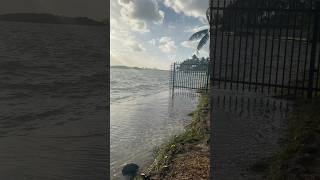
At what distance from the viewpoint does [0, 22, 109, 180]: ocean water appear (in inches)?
316

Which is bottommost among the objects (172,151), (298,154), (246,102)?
(172,151)

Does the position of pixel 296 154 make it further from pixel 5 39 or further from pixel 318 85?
pixel 5 39

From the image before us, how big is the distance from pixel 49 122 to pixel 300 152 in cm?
911

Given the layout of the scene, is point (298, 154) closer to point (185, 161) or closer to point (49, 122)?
point (185, 161)

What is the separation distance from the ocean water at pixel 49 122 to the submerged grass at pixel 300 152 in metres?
3.40

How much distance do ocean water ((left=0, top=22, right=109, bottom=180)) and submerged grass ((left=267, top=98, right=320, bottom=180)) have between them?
11.2ft

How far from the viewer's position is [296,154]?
5.69 m

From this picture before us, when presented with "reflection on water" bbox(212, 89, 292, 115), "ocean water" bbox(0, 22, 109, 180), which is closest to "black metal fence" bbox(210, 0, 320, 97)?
"reflection on water" bbox(212, 89, 292, 115)

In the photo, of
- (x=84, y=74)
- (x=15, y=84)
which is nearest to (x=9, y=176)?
(x=15, y=84)

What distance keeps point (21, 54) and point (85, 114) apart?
28422mm

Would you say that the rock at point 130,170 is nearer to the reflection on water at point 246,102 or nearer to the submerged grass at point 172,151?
the submerged grass at point 172,151

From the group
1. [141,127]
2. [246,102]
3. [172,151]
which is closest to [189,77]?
[141,127]

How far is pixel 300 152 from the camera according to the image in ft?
18.8

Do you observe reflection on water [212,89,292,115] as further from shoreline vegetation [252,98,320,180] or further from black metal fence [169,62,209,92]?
black metal fence [169,62,209,92]
